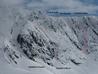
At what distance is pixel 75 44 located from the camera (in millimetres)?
146250

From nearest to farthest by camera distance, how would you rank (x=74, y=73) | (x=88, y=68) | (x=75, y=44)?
(x=74, y=73)
(x=88, y=68)
(x=75, y=44)

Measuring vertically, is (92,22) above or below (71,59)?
above

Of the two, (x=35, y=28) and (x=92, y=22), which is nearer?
(x=35, y=28)

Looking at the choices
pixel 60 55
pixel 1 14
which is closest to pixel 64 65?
pixel 60 55

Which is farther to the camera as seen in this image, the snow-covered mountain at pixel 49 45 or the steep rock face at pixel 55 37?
the steep rock face at pixel 55 37

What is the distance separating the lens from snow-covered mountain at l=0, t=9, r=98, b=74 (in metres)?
122

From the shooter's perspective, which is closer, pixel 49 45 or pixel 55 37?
pixel 49 45

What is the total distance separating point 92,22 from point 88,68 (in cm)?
3066

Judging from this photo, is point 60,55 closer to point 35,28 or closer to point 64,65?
point 64,65

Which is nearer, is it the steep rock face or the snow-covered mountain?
the snow-covered mountain

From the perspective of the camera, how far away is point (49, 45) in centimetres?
13138

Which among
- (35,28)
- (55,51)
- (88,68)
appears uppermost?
(35,28)

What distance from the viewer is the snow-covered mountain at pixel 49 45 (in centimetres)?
12206

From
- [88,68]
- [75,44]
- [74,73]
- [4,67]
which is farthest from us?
[75,44]
